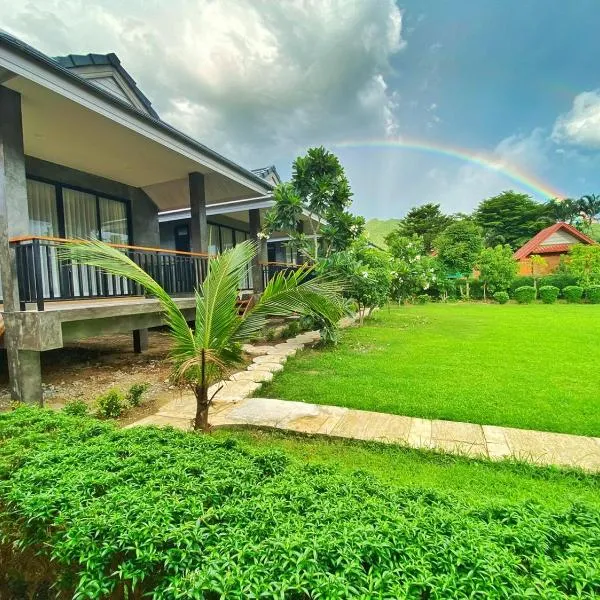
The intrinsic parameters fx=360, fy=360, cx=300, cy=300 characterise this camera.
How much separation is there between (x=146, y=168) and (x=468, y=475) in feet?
26.4

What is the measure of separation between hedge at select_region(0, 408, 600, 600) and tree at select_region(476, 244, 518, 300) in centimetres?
2024

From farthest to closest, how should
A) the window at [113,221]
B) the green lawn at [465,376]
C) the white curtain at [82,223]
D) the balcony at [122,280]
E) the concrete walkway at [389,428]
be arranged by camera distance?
the window at [113,221] → the white curtain at [82,223] → the balcony at [122,280] → the green lawn at [465,376] → the concrete walkway at [389,428]

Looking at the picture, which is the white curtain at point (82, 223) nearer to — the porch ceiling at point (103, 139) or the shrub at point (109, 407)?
the porch ceiling at point (103, 139)

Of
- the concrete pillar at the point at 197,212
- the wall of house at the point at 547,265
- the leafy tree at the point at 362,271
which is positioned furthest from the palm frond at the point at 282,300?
the wall of house at the point at 547,265

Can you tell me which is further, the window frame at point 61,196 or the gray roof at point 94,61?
the window frame at point 61,196

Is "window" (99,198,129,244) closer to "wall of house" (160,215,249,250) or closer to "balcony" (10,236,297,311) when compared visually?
"balcony" (10,236,297,311)

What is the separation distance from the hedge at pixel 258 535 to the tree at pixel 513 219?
132 feet

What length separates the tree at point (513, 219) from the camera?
36.8 m

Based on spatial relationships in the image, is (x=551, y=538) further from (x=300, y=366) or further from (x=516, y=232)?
(x=516, y=232)

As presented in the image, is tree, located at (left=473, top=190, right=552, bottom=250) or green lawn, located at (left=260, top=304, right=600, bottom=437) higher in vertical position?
tree, located at (left=473, top=190, right=552, bottom=250)

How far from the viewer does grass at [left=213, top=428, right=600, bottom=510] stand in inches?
102

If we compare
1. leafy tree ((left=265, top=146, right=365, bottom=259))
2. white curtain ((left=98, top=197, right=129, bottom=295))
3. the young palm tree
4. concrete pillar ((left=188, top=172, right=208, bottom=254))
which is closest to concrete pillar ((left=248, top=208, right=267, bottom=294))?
leafy tree ((left=265, top=146, right=365, bottom=259))

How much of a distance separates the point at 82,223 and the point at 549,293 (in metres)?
20.3

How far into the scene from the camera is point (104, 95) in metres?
Result: 4.97
